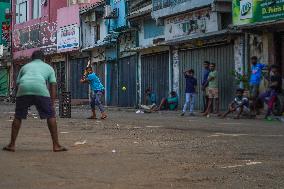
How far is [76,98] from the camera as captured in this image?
37.0m

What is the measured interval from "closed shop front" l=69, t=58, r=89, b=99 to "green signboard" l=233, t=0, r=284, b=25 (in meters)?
17.4

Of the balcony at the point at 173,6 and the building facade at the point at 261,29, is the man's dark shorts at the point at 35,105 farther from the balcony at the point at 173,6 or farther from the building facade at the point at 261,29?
the balcony at the point at 173,6

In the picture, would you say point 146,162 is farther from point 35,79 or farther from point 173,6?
point 173,6

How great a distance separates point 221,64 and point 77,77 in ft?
54.7

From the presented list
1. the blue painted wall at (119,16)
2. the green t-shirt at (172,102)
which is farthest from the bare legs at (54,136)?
the blue painted wall at (119,16)

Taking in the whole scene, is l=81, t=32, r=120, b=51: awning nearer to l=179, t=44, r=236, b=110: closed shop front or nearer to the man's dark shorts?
l=179, t=44, r=236, b=110: closed shop front

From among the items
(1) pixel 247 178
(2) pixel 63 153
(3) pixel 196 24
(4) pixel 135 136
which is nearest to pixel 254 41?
(3) pixel 196 24

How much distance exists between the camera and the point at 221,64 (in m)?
22.0

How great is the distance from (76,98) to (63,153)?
29579mm

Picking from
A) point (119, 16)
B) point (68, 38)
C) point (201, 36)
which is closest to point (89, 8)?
point (68, 38)

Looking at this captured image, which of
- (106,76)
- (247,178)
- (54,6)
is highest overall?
(54,6)

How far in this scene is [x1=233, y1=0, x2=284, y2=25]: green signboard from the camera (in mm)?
17656

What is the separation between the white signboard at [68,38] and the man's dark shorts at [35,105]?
28245mm

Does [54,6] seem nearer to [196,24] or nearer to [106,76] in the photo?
[106,76]
